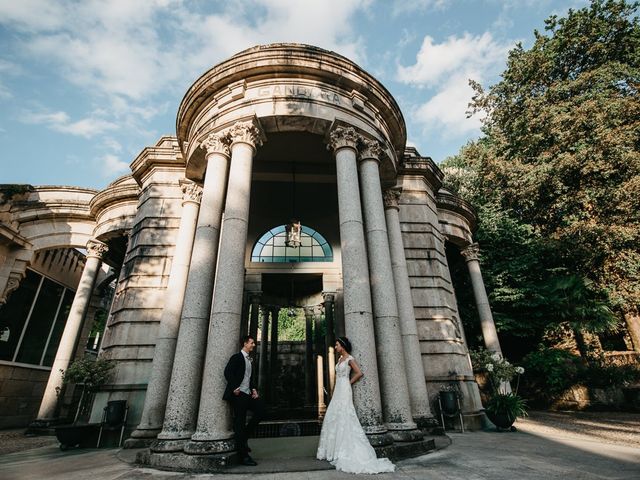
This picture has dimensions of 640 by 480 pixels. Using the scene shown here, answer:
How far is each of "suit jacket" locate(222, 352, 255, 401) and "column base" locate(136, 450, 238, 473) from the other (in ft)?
2.87

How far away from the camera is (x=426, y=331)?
10398mm

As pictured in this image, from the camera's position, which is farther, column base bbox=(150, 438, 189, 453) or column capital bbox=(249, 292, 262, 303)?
column capital bbox=(249, 292, 262, 303)

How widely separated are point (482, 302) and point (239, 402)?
12848 mm

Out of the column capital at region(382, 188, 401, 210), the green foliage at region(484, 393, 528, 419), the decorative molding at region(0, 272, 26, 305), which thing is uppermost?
the column capital at region(382, 188, 401, 210)

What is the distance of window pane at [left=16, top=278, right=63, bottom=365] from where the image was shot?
17.4 meters

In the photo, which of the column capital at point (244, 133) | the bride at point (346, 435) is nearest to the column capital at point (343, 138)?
the column capital at point (244, 133)

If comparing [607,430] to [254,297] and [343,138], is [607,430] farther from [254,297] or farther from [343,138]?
[254,297]

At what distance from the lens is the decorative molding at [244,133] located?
8099mm

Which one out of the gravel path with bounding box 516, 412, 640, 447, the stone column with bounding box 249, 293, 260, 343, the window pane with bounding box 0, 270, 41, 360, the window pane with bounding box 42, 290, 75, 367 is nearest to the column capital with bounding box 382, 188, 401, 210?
the gravel path with bounding box 516, 412, 640, 447

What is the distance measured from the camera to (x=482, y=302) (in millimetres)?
14820

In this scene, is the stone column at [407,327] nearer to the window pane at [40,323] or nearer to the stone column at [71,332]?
the stone column at [71,332]

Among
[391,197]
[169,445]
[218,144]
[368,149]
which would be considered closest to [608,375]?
[391,197]

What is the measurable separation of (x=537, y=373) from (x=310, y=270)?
13.0 m

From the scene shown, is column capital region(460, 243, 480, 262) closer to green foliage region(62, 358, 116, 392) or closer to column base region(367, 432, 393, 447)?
column base region(367, 432, 393, 447)
